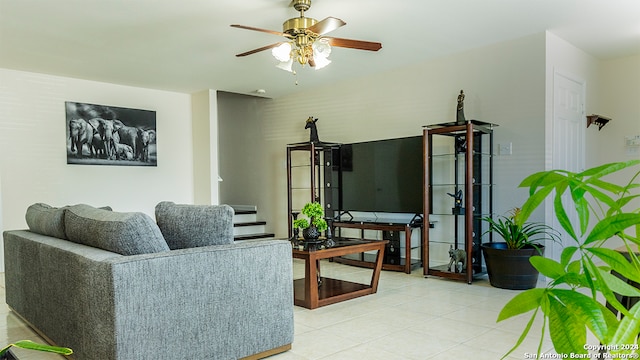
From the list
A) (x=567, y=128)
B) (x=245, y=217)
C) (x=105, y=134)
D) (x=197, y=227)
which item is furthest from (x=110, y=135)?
(x=567, y=128)

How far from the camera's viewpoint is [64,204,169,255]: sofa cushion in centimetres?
207

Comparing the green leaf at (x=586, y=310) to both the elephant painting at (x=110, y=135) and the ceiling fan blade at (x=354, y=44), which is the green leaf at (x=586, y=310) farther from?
the elephant painting at (x=110, y=135)

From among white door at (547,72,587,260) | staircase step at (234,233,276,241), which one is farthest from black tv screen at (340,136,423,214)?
staircase step at (234,233,276,241)

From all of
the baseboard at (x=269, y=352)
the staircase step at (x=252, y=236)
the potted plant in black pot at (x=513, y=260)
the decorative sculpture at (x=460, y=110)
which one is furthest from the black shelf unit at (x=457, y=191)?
the staircase step at (x=252, y=236)

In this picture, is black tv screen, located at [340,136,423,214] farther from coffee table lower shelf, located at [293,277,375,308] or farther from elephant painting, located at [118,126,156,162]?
elephant painting, located at [118,126,156,162]

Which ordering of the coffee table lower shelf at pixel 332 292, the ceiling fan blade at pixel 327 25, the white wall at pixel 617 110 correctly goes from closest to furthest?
1. the ceiling fan blade at pixel 327 25
2. the coffee table lower shelf at pixel 332 292
3. the white wall at pixel 617 110

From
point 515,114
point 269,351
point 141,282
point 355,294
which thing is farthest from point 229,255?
point 515,114

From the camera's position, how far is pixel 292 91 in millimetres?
6473

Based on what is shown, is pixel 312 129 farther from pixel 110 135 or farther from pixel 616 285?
pixel 616 285

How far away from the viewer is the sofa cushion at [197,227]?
2.31m

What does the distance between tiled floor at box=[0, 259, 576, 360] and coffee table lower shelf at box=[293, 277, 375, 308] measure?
0.06 meters

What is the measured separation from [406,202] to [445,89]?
1271 mm

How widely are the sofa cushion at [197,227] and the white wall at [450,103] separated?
3.01 meters

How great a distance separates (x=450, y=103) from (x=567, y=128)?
1165 millimetres
